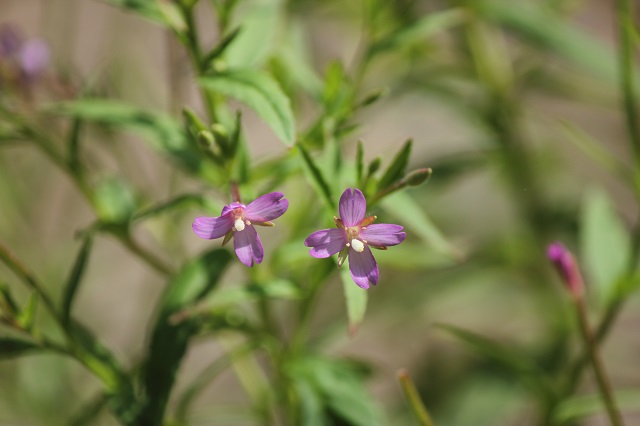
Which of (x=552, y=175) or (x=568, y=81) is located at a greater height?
(x=568, y=81)

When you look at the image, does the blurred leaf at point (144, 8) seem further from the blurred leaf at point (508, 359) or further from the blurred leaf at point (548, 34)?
the blurred leaf at point (548, 34)

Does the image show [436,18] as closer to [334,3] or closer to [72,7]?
[334,3]

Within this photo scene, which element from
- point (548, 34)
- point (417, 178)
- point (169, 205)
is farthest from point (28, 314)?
point (548, 34)

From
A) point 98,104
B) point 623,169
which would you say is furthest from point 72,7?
point 623,169

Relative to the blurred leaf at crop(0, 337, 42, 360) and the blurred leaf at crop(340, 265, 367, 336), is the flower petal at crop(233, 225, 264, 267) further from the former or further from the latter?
the blurred leaf at crop(0, 337, 42, 360)

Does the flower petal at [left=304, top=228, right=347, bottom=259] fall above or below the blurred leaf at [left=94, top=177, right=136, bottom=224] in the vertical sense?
above

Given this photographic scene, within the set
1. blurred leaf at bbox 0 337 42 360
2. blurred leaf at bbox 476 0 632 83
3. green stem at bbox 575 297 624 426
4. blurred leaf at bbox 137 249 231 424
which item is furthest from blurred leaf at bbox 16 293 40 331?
blurred leaf at bbox 476 0 632 83

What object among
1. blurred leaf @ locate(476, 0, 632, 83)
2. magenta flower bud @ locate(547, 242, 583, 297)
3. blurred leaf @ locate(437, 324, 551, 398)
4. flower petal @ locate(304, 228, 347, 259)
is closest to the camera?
flower petal @ locate(304, 228, 347, 259)
